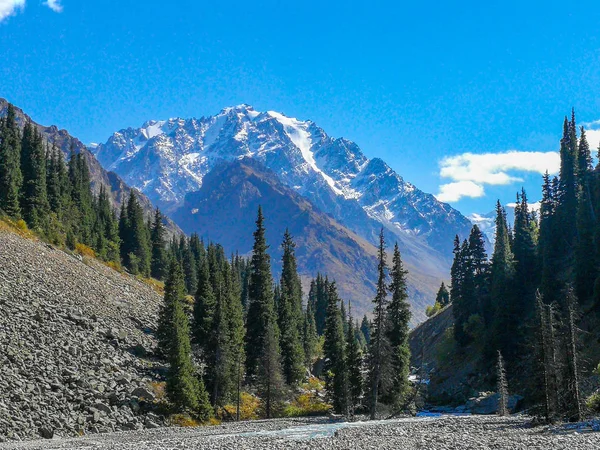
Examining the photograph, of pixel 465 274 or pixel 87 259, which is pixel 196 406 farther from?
pixel 465 274

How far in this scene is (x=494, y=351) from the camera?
89250mm

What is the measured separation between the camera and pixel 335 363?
68688mm

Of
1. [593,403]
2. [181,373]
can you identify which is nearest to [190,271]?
[181,373]

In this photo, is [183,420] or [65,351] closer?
[183,420]

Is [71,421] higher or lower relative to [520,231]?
lower

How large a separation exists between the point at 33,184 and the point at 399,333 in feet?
Result: 211

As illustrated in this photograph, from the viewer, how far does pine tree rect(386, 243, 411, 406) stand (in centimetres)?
6131

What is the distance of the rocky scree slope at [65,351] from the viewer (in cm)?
4206

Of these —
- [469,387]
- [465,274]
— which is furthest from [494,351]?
[465,274]

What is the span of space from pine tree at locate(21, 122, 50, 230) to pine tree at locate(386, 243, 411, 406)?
188 ft

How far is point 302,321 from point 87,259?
36.4 m

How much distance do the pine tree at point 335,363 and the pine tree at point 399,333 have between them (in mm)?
5668

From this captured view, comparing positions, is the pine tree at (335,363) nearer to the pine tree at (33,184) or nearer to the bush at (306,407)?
the bush at (306,407)

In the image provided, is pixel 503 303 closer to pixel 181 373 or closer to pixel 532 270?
pixel 532 270
